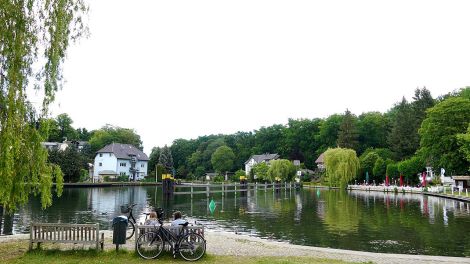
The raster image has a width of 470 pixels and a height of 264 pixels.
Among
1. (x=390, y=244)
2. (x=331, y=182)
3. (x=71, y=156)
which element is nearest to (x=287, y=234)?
(x=390, y=244)

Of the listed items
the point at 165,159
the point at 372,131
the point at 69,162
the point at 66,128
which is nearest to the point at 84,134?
the point at 66,128

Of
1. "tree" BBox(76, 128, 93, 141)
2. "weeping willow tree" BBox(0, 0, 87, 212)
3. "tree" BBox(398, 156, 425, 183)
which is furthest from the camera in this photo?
"tree" BBox(76, 128, 93, 141)

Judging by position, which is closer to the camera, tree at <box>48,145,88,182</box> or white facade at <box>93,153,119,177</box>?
tree at <box>48,145,88,182</box>

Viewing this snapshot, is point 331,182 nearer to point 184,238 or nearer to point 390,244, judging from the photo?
point 390,244

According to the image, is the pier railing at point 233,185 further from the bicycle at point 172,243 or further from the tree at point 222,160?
the tree at point 222,160

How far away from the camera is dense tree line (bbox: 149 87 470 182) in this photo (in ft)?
178

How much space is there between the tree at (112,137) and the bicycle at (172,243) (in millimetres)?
105931

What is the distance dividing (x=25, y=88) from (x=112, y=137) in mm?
106878

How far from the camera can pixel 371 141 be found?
99.9m

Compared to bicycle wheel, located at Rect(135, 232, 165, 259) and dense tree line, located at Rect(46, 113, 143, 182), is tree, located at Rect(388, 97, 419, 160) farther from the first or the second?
bicycle wheel, located at Rect(135, 232, 165, 259)

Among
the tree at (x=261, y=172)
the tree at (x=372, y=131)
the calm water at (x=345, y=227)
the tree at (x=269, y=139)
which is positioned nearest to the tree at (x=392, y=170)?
the tree at (x=261, y=172)

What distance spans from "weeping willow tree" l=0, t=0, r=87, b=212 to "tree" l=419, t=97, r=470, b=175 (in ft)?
168

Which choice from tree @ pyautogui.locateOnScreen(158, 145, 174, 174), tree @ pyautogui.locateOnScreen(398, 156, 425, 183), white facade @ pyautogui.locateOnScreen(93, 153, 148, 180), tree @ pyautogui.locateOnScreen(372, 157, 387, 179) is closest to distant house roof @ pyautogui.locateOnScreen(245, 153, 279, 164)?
tree @ pyautogui.locateOnScreen(158, 145, 174, 174)

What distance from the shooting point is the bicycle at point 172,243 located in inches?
450
